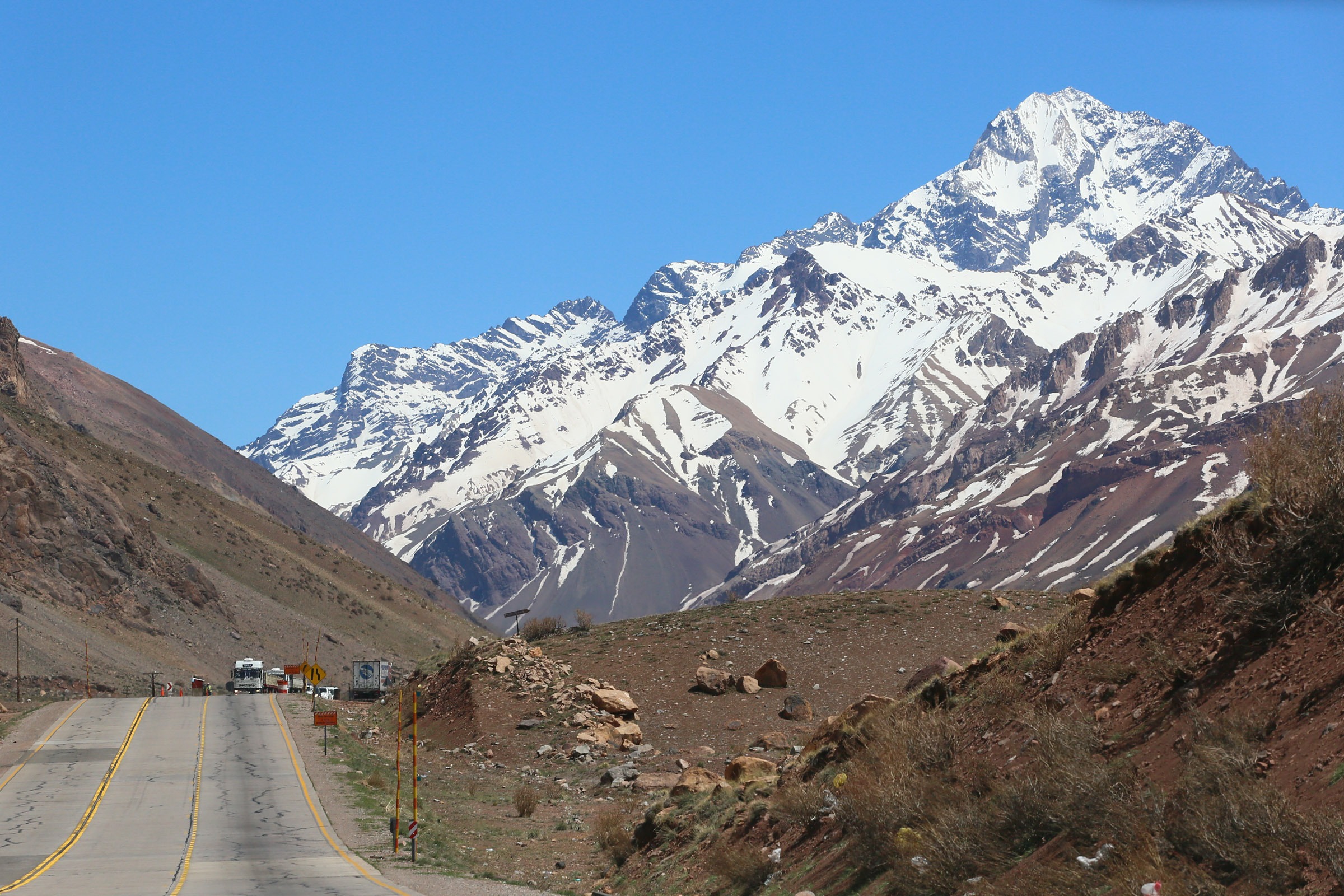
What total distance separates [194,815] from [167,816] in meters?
0.59

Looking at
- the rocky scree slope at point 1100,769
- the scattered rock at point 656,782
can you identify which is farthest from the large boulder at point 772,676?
the rocky scree slope at point 1100,769

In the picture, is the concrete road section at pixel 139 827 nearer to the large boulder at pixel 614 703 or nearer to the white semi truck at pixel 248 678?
the large boulder at pixel 614 703

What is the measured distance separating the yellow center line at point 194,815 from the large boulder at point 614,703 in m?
12.4

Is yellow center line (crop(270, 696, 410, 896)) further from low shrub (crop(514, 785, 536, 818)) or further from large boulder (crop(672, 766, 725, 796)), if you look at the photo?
large boulder (crop(672, 766, 725, 796))

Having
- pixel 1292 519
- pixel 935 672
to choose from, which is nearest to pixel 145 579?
pixel 935 672

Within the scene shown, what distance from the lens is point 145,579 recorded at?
96438 mm

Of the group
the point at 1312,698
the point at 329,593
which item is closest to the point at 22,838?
the point at 1312,698

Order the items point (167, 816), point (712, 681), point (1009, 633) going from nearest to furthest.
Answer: point (1009, 633)
point (167, 816)
point (712, 681)

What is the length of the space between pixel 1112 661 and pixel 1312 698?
417 cm

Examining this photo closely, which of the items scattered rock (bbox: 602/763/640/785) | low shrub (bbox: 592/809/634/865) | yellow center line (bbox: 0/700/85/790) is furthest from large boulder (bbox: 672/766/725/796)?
yellow center line (bbox: 0/700/85/790)

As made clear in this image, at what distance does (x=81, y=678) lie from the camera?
228ft

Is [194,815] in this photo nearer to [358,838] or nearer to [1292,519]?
[358,838]

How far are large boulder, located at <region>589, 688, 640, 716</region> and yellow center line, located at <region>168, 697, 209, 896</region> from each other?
12405mm

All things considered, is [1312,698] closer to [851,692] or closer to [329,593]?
[851,692]
